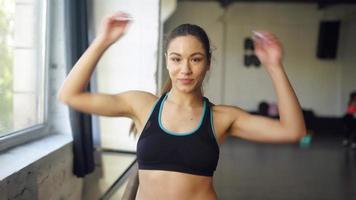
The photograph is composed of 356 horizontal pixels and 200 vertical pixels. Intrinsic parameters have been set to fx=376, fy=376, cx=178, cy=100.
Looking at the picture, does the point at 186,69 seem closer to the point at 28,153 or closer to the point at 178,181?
the point at 178,181

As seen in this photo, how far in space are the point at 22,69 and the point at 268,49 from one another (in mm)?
1576

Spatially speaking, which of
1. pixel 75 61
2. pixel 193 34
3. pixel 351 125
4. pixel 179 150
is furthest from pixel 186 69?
pixel 351 125

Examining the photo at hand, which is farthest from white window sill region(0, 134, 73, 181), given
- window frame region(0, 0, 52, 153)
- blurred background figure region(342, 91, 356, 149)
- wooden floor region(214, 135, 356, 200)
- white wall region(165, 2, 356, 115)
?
white wall region(165, 2, 356, 115)

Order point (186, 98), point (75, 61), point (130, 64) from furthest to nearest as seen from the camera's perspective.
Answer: point (130, 64)
point (75, 61)
point (186, 98)

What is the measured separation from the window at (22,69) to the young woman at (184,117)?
0.94 m

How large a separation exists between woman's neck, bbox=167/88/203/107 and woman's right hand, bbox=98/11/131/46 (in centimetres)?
26

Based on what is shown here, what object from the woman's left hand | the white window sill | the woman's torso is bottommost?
the white window sill

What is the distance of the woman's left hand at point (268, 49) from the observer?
44.5 inches

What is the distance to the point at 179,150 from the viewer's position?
1.13 meters

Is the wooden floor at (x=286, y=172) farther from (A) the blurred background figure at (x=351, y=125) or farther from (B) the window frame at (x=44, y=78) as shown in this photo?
(B) the window frame at (x=44, y=78)

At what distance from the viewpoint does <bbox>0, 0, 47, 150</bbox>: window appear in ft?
6.38

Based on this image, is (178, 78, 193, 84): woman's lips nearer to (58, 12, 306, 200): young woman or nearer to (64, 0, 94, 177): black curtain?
(58, 12, 306, 200): young woman

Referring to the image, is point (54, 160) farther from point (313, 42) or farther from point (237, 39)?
point (313, 42)

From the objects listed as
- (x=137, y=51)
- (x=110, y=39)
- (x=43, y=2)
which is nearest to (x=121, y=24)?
(x=110, y=39)
